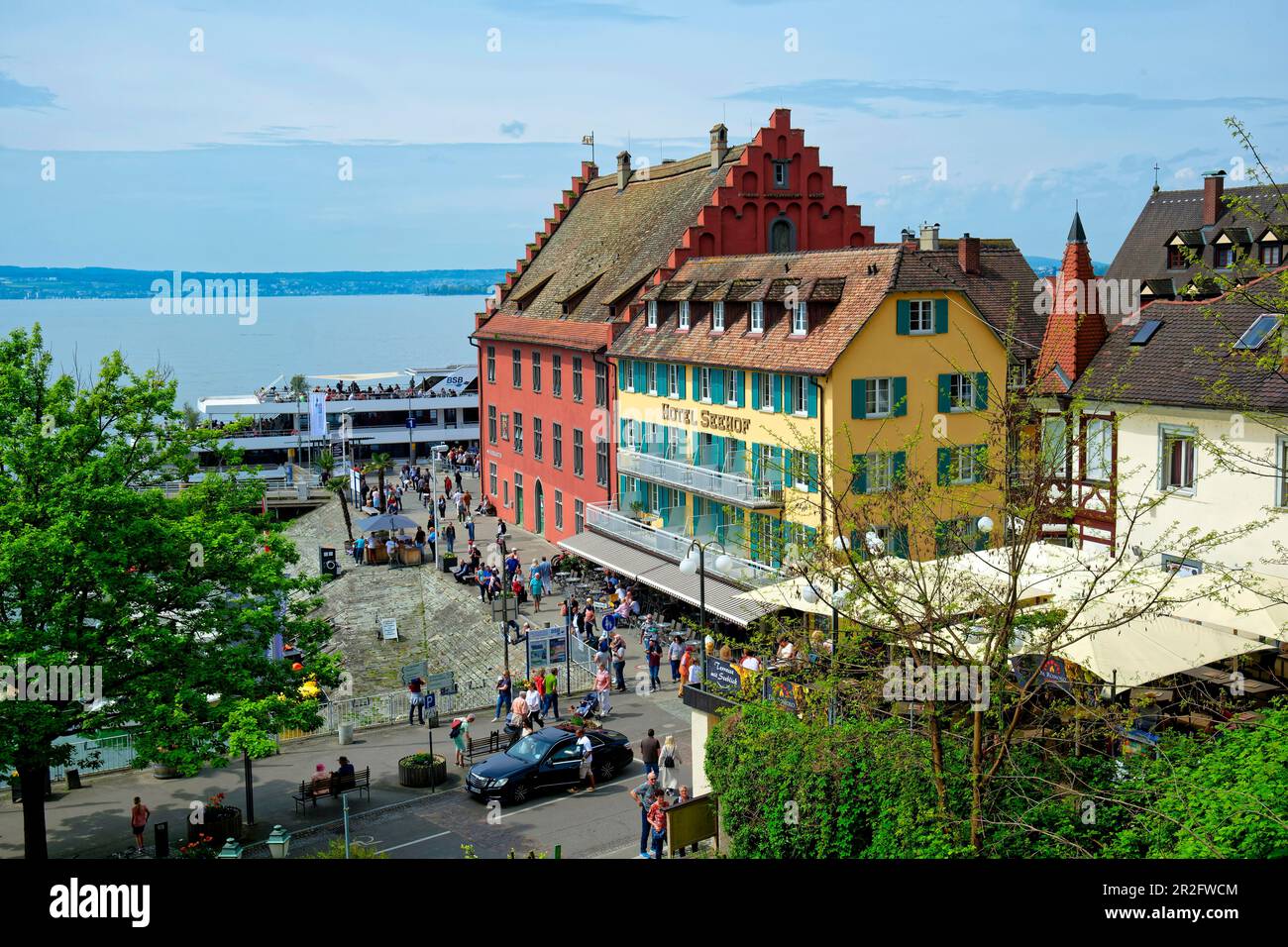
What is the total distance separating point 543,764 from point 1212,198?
50.7 m

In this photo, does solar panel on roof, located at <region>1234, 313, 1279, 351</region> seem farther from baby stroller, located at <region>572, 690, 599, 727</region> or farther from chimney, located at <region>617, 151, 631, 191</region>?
chimney, located at <region>617, 151, 631, 191</region>

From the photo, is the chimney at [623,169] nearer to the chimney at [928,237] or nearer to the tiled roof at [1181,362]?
the chimney at [928,237]

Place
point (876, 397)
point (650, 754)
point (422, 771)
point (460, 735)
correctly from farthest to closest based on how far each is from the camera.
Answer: point (876, 397) < point (460, 735) < point (422, 771) < point (650, 754)

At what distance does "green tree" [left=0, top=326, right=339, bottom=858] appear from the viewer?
919 inches

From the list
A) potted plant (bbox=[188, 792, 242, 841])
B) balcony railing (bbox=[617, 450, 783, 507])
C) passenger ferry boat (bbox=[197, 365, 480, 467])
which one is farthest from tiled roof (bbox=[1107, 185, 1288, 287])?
potted plant (bbox=[188, 792, 242, 841])

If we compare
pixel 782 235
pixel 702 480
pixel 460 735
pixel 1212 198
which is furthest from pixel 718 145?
pixel 460 735

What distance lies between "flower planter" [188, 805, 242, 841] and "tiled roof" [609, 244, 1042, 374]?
1999 cm

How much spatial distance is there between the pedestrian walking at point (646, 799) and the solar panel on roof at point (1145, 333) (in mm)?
15155

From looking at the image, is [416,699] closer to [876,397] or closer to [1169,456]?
[876,397]

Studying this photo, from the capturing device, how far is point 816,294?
1511 inches

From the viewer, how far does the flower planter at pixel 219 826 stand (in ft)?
83.5

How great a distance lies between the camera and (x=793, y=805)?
18172 mm
